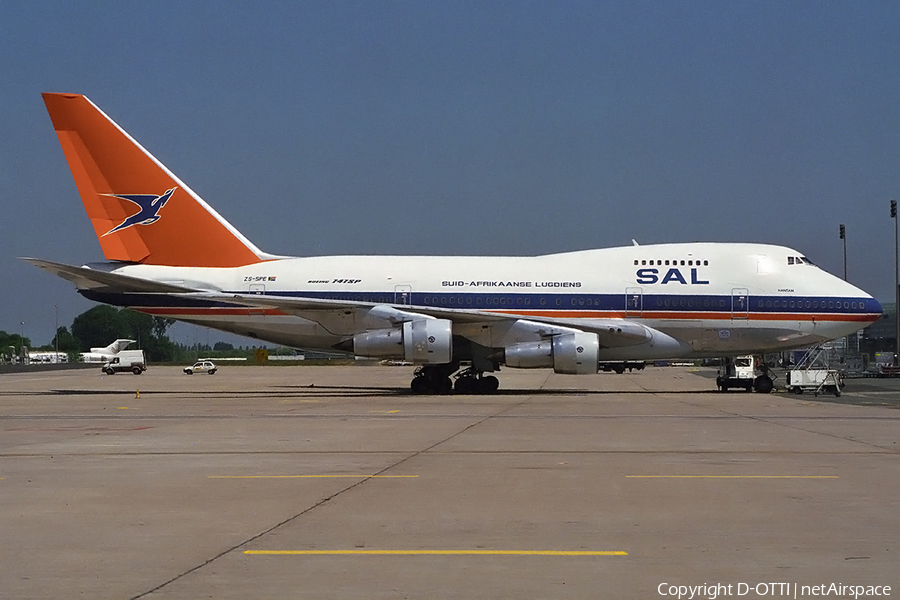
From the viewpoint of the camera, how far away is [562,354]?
101 ft

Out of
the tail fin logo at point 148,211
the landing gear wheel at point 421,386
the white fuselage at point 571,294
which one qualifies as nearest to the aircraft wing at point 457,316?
the white fuselage at point 571,294

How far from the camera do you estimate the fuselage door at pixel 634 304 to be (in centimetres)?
3262

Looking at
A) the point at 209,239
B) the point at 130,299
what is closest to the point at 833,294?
the point at 209,239

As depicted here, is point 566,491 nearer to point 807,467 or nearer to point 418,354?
point 807,467

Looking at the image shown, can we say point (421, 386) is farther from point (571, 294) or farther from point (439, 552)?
point (439, 552)

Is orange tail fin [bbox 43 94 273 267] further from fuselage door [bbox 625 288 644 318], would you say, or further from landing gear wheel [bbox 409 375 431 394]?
fuselage door [bbox 625 288 644 318]

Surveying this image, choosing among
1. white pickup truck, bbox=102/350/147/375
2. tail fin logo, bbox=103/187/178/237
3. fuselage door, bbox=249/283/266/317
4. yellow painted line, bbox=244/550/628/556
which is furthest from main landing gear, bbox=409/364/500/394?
white pickup truck, bbox=102/350/147/375

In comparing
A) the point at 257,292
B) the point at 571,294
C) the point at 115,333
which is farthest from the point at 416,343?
the point at 115,333

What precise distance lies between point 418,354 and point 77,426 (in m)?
13.1

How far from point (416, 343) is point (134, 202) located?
11015 millimetres

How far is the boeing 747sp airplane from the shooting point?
3222cm

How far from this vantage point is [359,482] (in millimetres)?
11156

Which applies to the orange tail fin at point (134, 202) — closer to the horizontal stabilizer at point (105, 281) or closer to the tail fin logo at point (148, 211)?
the tail fin logo at point (148, 211)

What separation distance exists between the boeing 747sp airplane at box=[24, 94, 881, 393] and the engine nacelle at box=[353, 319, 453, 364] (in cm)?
41
